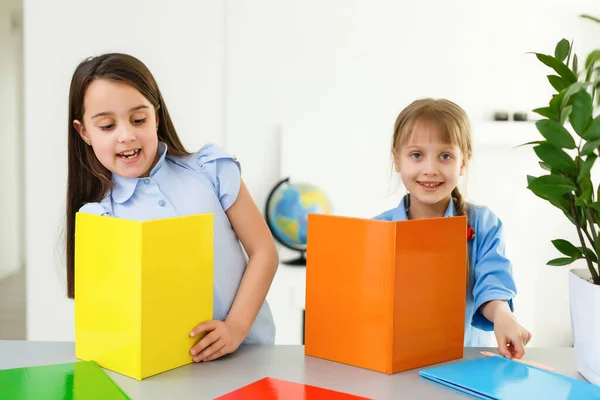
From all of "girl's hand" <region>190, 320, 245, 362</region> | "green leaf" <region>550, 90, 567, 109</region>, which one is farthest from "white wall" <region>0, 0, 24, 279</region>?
"green leaf" <region>550, 90, 567, 109</region>

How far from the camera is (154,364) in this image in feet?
2.99

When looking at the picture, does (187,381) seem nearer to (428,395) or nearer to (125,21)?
(428,395)

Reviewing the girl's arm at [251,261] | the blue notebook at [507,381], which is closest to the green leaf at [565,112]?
the blue notebook at [507,381]

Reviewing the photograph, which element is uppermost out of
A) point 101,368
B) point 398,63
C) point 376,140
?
point 398,63

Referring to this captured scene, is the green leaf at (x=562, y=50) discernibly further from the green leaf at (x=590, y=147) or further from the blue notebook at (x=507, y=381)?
the blue notebook at (x=507, y=381)

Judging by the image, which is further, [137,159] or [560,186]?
[137,159]

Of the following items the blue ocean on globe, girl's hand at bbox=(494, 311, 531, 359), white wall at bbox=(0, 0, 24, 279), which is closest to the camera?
girl's hand at bbox=(494, 311, 531, 359)

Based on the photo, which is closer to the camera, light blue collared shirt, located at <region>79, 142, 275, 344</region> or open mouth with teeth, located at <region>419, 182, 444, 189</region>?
light blue collared shirt, located at <region>79, 142, 275, 344</region>

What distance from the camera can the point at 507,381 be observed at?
87cm

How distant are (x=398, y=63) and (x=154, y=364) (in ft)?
9.71

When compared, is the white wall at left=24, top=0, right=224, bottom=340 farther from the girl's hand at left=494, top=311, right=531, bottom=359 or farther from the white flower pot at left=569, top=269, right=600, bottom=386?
the white flower pot at left=569, top=269, right=600, bottom=386

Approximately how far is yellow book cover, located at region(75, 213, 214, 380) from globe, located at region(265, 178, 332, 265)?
2.30 m

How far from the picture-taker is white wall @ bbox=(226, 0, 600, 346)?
3.46 m

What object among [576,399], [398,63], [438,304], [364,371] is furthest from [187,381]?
[398,63]
